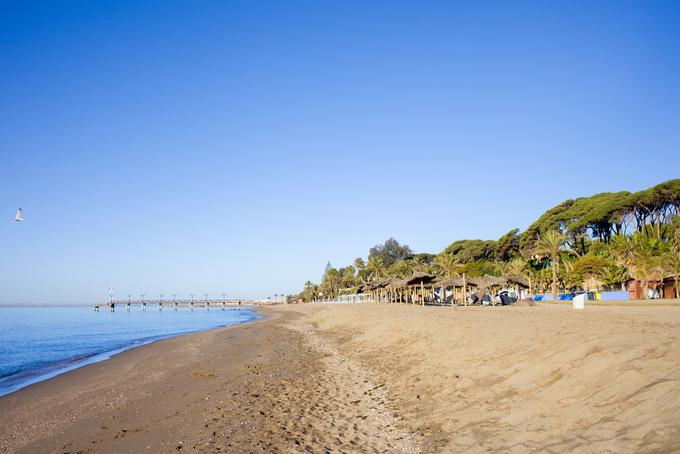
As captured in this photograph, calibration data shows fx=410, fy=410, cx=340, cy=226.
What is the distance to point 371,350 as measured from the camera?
14.4m

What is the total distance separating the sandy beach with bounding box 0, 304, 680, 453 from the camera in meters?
4.95

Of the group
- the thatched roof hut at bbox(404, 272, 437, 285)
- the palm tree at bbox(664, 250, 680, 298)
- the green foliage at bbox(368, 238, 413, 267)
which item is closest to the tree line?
the palm tree at bbox(664, 250, 680, 298)

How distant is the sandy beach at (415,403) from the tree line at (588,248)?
99.4 ft

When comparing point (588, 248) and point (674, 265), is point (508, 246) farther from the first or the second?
point (674, 265)

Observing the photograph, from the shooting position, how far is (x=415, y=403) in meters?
7.61

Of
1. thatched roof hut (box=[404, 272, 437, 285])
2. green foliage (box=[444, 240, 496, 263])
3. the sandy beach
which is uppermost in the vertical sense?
green foliage (box=[444, 240, 496, 263])

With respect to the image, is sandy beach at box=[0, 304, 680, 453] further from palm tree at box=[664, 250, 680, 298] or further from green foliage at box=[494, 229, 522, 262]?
green foliage at box=[494, 229, 522, 262]

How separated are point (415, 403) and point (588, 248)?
72.6m

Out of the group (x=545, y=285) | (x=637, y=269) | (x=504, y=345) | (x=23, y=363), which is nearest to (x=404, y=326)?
(x=504, y=345)

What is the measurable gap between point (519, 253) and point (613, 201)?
19920mm

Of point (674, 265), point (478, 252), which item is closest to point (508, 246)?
point (478, 252)

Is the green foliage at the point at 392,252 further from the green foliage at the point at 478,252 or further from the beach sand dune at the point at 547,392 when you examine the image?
the beach sand dune at the point at 547,392

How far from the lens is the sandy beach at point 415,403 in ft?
16.2

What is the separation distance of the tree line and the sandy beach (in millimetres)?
30282
